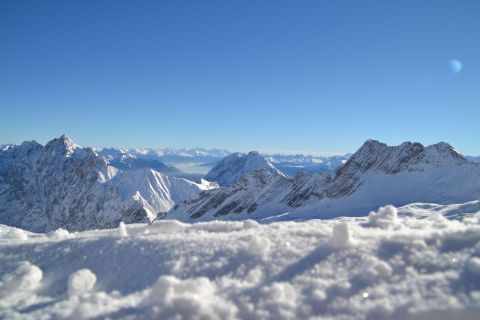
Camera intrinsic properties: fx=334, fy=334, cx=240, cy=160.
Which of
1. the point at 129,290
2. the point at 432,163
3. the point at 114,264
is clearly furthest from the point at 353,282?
the point at 432,163

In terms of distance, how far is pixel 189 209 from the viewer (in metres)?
73.0

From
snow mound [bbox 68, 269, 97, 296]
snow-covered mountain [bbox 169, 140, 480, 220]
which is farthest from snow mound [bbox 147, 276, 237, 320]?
snow-covered mountain [bbox 169, 140, 480, 220]

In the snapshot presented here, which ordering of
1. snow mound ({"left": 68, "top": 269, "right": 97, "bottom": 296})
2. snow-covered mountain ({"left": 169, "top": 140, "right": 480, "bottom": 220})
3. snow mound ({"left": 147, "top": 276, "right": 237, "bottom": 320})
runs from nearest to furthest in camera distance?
snow mound ({"left": 147, "top": 276, "right": 237, "bottom": 320}), snow mound ({"left": 68, "top": 269, "right": 97, "bottom": 296}), snow-covered mountain ({"left": 169, "top": 140, "right": 480, "bottom": 220})

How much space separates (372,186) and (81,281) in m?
47.7

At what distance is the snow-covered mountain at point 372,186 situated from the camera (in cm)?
4144

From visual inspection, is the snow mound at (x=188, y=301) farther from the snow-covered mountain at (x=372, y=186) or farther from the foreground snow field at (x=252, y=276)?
the snow-covered mountain at (x=372, y=186)

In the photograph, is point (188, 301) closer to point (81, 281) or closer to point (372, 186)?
point (81, 281)

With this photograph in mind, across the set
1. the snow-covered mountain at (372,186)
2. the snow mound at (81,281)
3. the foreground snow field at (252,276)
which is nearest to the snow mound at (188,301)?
the foreground snow field at (252,276)

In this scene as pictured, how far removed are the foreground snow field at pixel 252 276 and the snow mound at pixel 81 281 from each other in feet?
0.04

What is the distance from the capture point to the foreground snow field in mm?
3715

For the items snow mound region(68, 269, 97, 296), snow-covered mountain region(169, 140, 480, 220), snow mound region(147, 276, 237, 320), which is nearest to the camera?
snow mound region(147, 276, 237, 320)

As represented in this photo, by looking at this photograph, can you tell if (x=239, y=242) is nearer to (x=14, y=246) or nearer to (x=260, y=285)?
(x=260, y=285)

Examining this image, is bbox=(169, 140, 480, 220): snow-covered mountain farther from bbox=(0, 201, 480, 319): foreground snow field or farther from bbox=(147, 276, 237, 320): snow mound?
bbox=(147, 276, 237, 320): snow mound

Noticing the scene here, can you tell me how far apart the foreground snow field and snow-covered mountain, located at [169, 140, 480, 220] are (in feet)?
126
